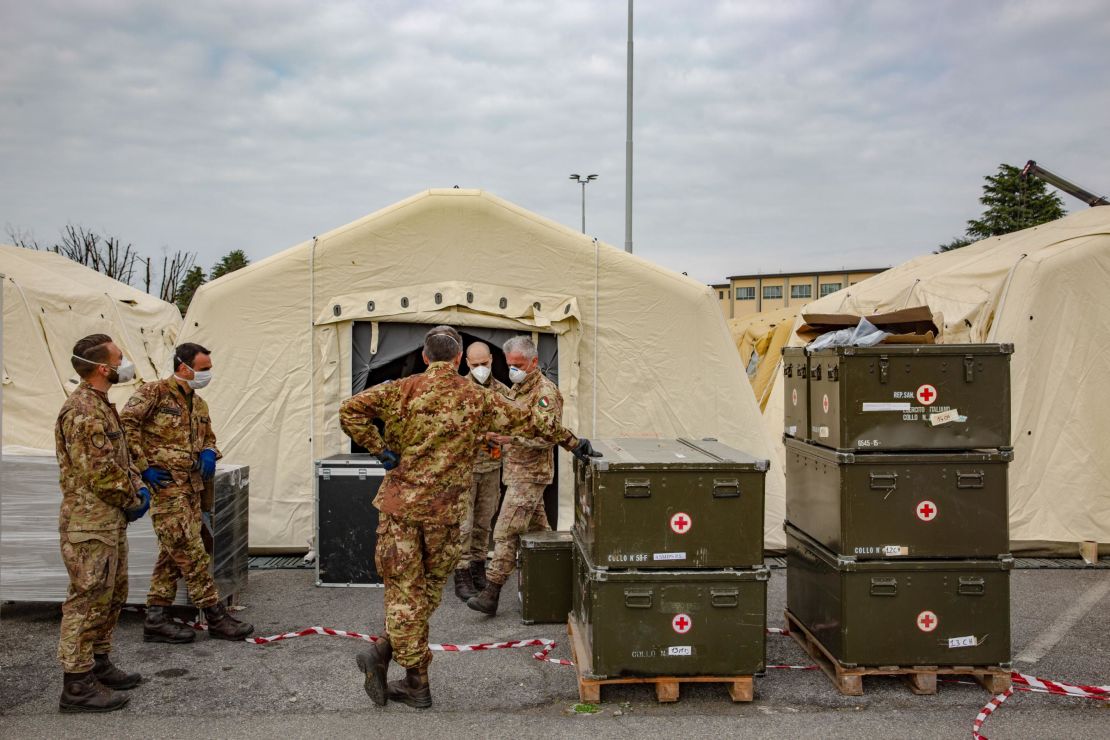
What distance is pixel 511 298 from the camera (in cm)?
790

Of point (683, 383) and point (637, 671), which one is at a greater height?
point (683, 383)

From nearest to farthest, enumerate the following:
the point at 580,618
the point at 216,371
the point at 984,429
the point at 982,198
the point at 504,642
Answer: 1. the point at 984,429
2. the point at 580,618
3. the point at 504,642
4. the point at 216,371
5. the point at 982,198

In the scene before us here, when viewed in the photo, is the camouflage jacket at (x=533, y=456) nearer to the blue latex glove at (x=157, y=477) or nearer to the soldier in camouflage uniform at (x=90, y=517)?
the blue latex glove at (x=157, y=477)

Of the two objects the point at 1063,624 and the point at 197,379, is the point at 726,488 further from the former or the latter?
the point at 197,379

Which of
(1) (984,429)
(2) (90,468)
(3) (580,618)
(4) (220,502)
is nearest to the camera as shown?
(2) (90,468)

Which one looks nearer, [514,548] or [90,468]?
[90,468]

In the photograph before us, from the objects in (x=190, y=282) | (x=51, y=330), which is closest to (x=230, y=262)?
(x=190, y=282)

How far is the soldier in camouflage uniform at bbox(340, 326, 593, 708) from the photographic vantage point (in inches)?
169

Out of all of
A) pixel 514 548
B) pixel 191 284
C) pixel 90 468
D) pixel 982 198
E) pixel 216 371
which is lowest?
pixel 514 548

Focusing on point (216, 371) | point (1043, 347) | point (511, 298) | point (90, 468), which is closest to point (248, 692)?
point (90, 468)

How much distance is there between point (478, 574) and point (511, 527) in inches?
32.7

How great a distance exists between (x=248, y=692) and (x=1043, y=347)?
7.44 meters

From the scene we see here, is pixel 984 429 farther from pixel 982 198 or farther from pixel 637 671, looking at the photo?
pixel 982 198

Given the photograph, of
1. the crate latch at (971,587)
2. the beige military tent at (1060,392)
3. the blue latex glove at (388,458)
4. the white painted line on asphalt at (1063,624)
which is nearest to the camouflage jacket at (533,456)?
the blue latex glove at (388,458)
